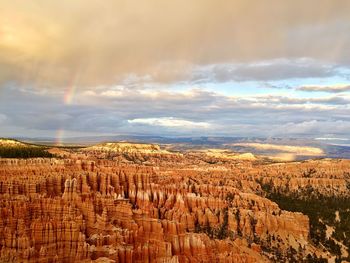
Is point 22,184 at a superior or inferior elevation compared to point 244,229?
superior

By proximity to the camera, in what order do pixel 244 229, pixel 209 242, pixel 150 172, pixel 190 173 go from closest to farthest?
pixel 209 242 → pixel 244 229 → pixel 150 172 → pixel 190 173

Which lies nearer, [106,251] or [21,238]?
[21,238]

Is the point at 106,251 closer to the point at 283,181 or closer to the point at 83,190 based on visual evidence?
the point at 83,190

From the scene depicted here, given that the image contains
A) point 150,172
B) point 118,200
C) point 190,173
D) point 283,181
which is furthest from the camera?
point 283,181

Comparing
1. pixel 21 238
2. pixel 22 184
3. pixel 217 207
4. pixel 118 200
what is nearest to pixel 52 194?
pixel 22 184

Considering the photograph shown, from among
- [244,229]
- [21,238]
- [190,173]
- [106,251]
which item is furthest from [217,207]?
A: [21,238]

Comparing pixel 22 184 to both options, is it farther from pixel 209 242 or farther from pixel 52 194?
pixel 209 242
